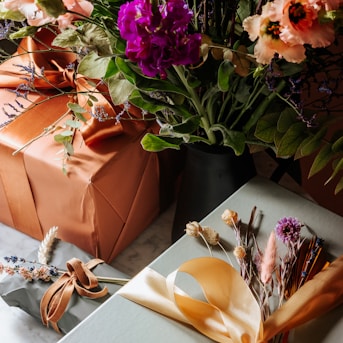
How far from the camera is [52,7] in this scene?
496 millimetres

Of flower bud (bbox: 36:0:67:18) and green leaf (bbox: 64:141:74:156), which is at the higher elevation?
flower bud (bbox: 36:0:67:18)

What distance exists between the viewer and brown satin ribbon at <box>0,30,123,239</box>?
777 millimetres

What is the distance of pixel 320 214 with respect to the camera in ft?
2.26

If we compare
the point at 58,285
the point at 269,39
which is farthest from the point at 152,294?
the point at 269,39

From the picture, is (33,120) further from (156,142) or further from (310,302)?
(310,302)

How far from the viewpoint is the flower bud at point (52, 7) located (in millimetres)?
494

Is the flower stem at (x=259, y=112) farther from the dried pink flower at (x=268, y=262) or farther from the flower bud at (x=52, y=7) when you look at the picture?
the flower bud at (x=52, y=7)

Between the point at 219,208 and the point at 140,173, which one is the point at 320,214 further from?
the point at 140,173

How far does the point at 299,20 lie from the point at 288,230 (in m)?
0.24

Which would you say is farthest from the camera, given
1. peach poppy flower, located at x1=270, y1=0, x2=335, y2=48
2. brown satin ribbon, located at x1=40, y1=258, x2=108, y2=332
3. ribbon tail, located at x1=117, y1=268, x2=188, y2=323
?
brown satin ribbon, located at x1=40, y1=258, x2=108, y2=332

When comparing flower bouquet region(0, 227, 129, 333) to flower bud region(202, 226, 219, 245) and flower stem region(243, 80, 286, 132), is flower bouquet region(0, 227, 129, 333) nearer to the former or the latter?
flower bud region(202, 226, 219, 245)

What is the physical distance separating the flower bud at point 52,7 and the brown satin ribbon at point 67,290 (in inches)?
12.7

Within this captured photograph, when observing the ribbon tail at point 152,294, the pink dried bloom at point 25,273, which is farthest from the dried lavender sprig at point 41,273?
the ribbon tail at point 152,294

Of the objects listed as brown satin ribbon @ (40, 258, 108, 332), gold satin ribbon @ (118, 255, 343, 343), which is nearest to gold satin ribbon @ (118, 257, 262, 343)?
gold satin ribbon @ (118, 255, 343, 343)
